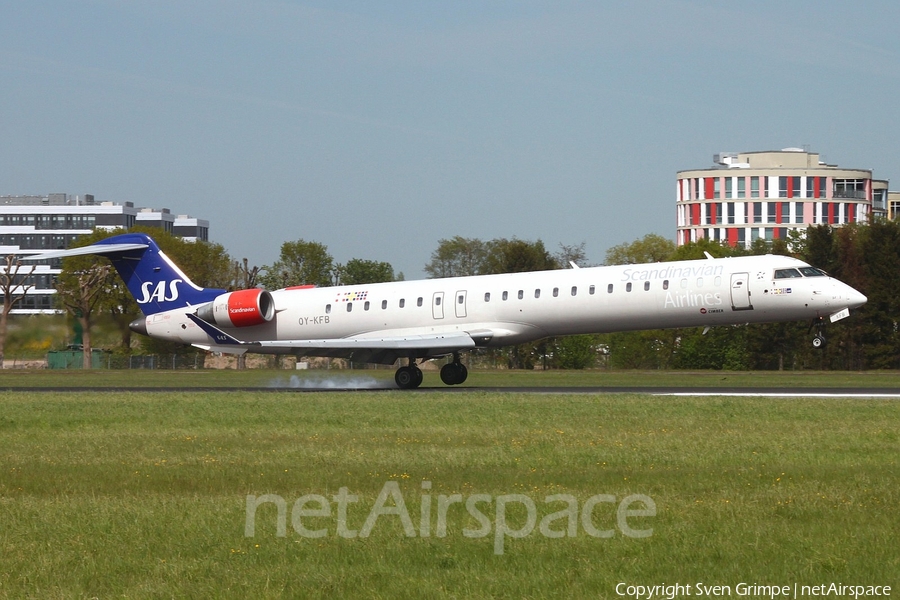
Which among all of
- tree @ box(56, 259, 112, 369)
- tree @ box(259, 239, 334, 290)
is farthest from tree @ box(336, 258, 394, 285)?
tree @ box(56, 259, 112, 369)

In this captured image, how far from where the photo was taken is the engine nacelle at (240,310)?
1412 inches

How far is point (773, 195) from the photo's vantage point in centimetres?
15475

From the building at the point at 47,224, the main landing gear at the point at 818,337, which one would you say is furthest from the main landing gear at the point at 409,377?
the building at the point at 47,224

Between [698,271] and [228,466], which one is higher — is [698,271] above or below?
above

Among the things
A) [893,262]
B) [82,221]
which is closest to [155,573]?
[893,262]

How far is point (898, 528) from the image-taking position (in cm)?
1068

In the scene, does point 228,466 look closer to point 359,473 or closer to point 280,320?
point 359,473

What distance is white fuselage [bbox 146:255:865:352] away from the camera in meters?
30.6

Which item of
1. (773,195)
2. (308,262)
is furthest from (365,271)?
(773,195)

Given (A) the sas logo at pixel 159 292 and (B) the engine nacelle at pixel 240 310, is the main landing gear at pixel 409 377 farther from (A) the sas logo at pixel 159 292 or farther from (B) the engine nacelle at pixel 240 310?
(A) the sas logo at pixel 159 292

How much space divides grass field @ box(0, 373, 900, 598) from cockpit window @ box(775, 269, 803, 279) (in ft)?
28.3

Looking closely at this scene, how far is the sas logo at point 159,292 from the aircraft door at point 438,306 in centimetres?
903

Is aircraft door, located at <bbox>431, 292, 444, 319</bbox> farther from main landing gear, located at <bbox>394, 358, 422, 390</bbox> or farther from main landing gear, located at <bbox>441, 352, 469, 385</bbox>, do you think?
main landing gear, located at <bbox>441, 352, 469, 385</bbox>

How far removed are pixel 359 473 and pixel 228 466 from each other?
1979 millimetres
